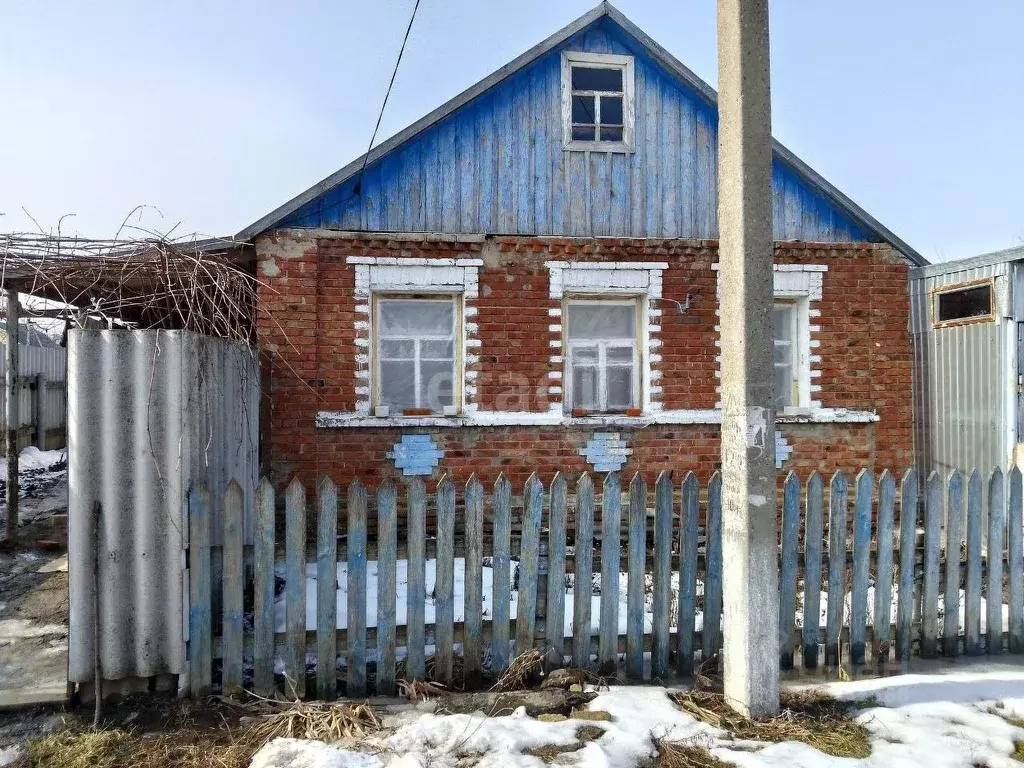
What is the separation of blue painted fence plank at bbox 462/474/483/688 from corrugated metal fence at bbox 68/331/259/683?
140cm

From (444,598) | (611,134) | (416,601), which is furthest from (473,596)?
(611,134)

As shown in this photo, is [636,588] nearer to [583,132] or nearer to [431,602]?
[431,602]

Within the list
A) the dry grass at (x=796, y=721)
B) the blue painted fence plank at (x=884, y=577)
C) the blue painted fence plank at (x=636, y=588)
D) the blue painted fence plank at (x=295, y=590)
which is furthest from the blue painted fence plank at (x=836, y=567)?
the blue painted fence plank at (x=295, y=590)

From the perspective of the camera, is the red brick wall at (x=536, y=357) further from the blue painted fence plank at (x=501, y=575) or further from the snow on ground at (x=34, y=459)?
the snow on ground at (x=34, y=459)

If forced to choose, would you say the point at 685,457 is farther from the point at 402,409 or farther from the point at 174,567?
the point at 174,567

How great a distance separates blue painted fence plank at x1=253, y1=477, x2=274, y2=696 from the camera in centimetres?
335

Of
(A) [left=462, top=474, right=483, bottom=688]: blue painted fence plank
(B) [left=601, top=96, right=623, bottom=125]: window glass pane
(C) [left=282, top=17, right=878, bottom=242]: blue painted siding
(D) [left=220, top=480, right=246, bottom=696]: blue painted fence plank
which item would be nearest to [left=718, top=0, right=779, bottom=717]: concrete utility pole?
(A) [left=462, top=474, right=483, bottom=688]: blue painted fence plank

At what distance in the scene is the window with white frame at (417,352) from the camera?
720 cm

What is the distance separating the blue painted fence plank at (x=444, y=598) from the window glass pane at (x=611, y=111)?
5.55 metres

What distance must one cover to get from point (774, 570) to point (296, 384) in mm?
5130

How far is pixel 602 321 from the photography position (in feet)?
24.8

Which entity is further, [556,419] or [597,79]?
[597,79]

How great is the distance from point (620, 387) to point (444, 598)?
14.7ft

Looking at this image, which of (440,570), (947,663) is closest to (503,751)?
(440,570)
